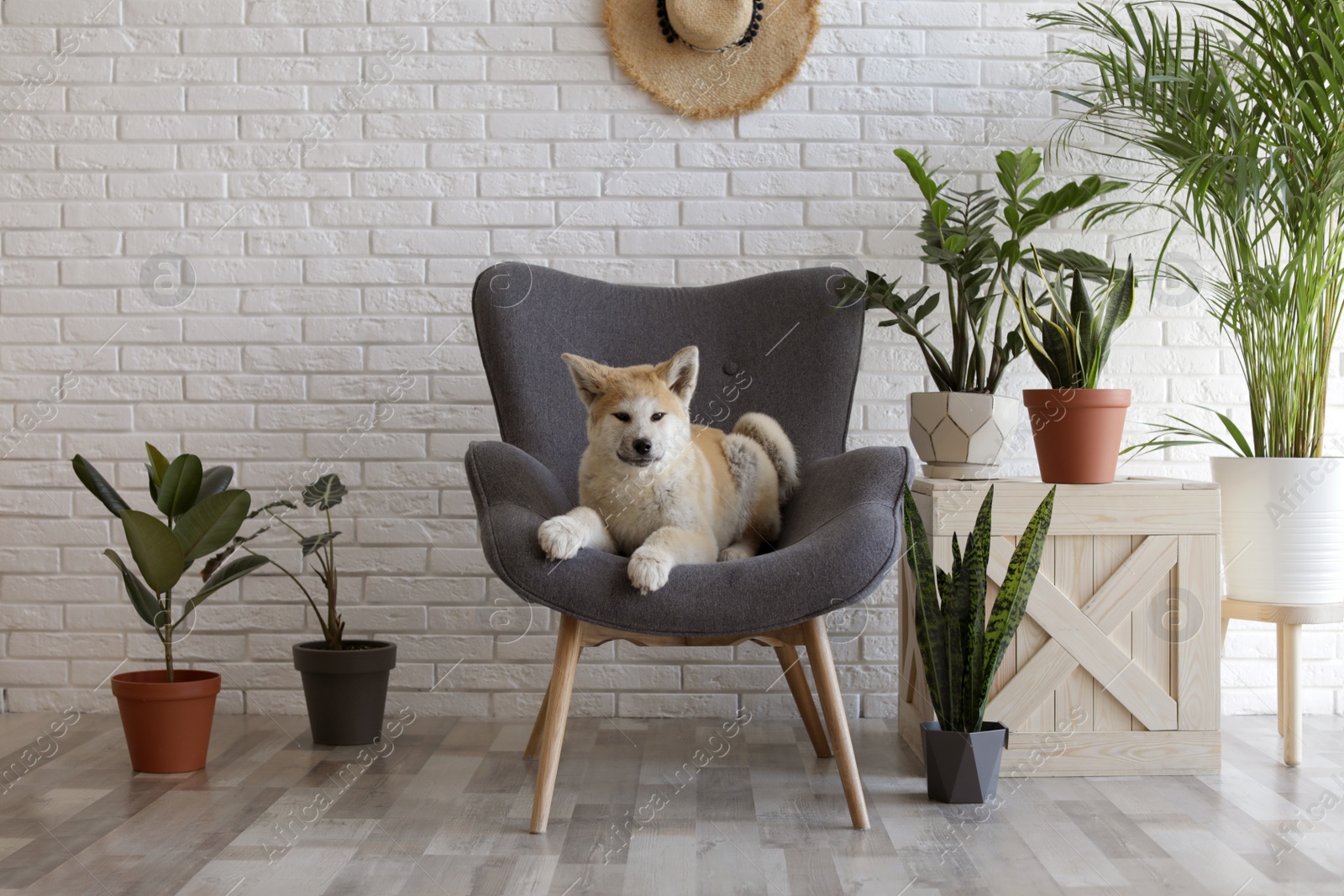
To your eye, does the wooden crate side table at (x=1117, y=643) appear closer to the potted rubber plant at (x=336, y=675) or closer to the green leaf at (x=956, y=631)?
the green leaf at (x=956, y=631)

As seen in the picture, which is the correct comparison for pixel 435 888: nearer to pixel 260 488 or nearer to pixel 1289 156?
pixel 260 488

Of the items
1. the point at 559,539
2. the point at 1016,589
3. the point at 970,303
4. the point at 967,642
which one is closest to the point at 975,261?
the point at 970,303

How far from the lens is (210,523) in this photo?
2359 millimetres

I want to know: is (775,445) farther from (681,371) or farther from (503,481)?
(503,481)

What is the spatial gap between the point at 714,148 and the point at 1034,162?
0.92 meters

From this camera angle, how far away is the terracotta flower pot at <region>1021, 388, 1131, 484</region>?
2.34 metres

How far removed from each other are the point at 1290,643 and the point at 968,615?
3.17 feet

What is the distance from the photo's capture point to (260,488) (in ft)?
9.85

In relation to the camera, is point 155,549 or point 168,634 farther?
point 168,634

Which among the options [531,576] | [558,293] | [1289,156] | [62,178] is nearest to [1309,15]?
[1289,156]

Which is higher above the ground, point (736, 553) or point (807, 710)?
point (736, 553)

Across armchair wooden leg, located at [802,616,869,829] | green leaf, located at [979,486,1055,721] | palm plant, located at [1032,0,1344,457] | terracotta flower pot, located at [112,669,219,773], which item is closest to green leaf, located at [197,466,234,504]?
terracotta flower pot, located at [112,669,219,773]

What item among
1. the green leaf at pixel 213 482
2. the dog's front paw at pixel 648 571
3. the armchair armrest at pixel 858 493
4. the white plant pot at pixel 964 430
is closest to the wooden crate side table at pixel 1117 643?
the white plant pot at pixel 964 430

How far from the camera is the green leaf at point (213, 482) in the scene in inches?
97.3
